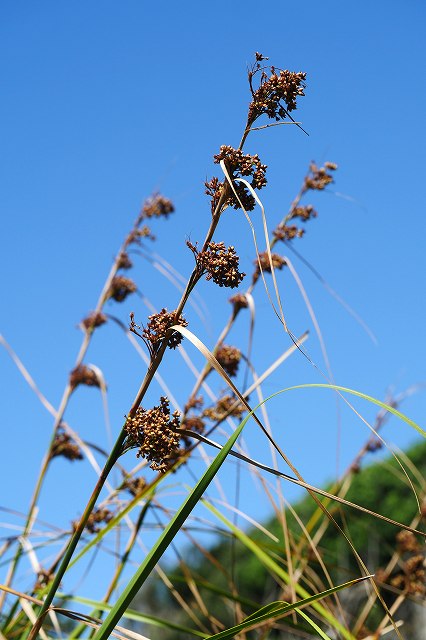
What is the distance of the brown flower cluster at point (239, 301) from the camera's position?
2.30 m

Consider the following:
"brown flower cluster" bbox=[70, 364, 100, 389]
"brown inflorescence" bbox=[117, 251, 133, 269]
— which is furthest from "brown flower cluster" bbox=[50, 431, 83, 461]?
"brown inflorescence" bbox=[117, 251, 133, 269]

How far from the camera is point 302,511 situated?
18.7 m

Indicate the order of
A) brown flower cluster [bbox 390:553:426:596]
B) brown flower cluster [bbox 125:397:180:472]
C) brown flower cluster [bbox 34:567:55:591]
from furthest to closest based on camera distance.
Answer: brown flower cluster [bbox 390:553:426:596]
brown flower cluster [bbox 34:567:55:591]
brown flower cluster [bbox 125:397:180:472]

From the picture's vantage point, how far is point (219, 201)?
1230mm

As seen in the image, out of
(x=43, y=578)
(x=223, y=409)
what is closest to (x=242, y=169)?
(x=223, y=409)

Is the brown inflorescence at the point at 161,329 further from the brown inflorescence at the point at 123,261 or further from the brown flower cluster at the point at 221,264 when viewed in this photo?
the brown inflorescence at the point at 123,261

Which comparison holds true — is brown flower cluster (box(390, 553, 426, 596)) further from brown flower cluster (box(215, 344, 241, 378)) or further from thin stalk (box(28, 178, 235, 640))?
thin stalk (box(28, 178, 235, 640))

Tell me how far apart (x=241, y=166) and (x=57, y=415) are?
155 centimetres

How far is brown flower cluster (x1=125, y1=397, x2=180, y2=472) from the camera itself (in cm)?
117

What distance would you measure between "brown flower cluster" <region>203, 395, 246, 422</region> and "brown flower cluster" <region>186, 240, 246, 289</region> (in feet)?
3.24

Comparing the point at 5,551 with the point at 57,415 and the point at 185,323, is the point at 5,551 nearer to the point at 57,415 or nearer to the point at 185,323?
the point at 57,415

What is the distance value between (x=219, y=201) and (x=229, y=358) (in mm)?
1057

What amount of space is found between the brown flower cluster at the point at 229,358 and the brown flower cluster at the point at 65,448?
2.02ft

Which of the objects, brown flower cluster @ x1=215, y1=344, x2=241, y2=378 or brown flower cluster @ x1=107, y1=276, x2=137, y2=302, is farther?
brown flower cluster @ x1=107, y1=276, x2=137, y2=302
